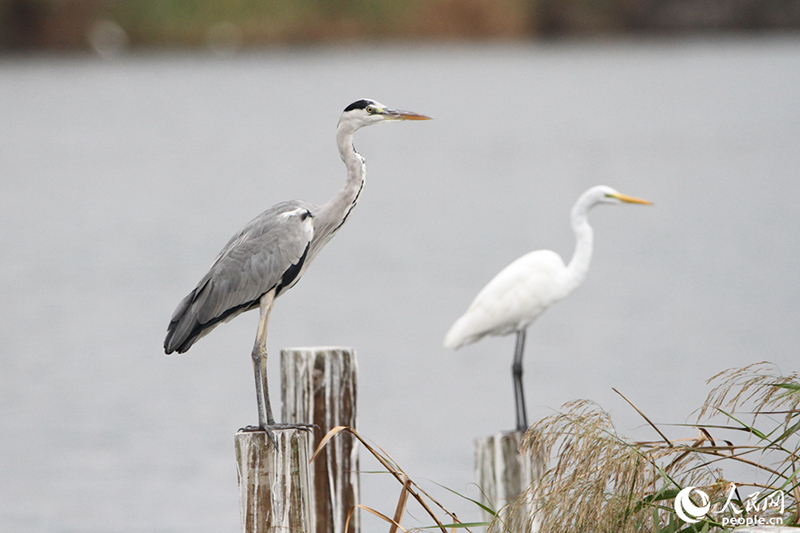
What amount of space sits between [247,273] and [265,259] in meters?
0.08

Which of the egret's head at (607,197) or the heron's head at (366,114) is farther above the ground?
the egret's head at (607,197)

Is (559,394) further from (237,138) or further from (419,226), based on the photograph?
(237,138)

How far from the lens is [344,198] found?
12.8 ft

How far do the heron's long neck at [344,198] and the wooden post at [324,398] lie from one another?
1.50ft

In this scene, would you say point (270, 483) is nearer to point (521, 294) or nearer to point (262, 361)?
point (262, 361)

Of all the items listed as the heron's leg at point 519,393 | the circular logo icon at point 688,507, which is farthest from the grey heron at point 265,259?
the heron's leg at point 519,393

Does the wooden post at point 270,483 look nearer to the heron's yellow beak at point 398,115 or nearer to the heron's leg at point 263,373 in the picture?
the heron's leg at point 263,373

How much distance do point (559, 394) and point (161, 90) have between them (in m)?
53.0

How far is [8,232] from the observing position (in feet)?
67.4

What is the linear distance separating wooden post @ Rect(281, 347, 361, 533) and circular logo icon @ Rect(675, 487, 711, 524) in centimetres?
154

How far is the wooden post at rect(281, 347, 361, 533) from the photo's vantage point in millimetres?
4059

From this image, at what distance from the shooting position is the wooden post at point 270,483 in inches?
126

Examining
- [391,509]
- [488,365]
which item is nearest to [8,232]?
[488,365]

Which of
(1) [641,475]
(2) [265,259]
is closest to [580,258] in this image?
(2) [265,259]
